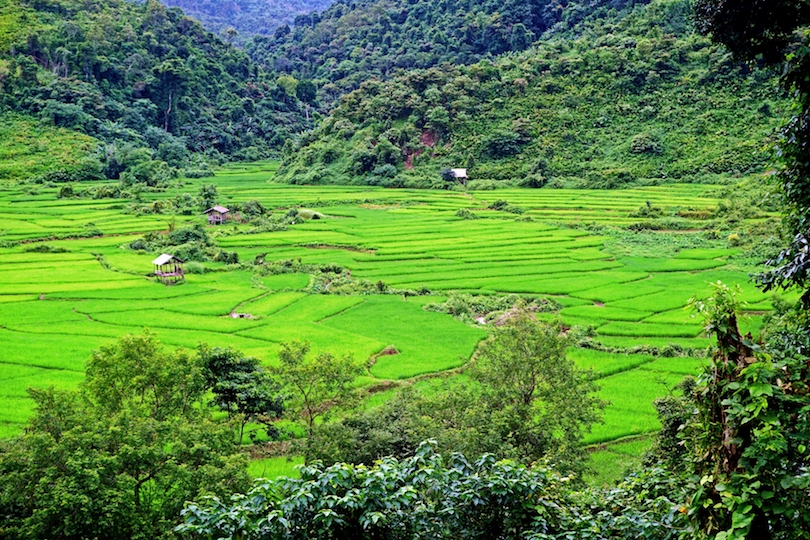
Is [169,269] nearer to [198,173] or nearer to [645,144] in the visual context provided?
[645,144]

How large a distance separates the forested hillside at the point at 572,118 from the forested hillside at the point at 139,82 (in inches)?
682

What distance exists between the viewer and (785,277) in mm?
6227

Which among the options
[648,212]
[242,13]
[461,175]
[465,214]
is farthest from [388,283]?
[242,13]

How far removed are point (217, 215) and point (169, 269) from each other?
15.8 m

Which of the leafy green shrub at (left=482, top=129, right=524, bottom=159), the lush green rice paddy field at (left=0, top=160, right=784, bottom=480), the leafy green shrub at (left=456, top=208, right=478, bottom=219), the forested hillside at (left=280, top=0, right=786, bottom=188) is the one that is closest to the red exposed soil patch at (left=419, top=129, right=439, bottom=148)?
the forested hillside at (left=280, top=0, right=786, bottom=188)

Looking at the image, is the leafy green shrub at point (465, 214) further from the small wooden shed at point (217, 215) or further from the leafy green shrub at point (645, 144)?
the leafy green shrub at point (645, 144)

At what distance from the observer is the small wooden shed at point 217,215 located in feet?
152

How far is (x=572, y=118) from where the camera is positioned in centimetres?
6166

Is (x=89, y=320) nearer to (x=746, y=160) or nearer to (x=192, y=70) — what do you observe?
(x=746, y=160)

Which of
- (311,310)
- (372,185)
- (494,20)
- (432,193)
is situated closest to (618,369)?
(311,310)

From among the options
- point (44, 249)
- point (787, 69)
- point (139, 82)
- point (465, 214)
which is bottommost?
point (44, 249)

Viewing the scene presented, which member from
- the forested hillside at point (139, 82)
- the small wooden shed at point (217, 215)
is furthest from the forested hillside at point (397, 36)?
A: the small wooden shed at point (217, 215)

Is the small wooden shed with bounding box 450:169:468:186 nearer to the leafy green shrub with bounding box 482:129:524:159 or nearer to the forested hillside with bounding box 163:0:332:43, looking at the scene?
the leafy green shrub with bounding box 482:129:524:159

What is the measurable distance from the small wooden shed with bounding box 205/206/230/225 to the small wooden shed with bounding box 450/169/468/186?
22.2m
